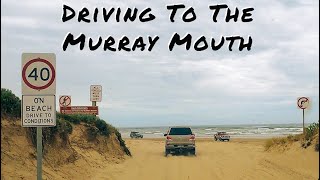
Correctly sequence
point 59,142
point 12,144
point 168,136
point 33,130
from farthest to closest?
point 168,136, point 59,142, point 33,130, point 12,144

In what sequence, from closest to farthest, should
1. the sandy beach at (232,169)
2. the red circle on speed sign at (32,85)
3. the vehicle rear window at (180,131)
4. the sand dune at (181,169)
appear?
the red circle on speed sign at (32,85), the sand dune at (181,169), the sandy beach at (232,169), the vehicle rear window at (180,131)

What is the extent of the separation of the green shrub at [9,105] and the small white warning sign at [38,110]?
8752 mm

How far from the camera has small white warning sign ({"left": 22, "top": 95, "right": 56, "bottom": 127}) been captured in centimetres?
793

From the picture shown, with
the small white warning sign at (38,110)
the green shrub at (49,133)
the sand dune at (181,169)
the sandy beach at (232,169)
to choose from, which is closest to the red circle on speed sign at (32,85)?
the small white warning sign at (38,110)

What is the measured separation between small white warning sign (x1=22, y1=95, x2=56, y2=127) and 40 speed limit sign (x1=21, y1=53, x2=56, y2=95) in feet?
0.35

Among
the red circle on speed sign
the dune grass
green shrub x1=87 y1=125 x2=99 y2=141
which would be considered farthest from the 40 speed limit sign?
the dune grass

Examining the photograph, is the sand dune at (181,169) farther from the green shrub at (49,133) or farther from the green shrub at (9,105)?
the green shrub at (9,105)

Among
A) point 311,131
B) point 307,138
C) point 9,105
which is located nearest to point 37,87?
point 9,105

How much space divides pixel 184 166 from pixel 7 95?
370 inches

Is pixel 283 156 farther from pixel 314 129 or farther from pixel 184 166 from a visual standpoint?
pixel 184 166

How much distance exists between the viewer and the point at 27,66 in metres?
7.86

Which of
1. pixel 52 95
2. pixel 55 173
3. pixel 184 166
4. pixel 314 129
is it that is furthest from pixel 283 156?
pixel 52 95

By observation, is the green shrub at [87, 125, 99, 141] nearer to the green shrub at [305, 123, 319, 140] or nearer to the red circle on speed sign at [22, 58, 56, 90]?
the green shrub at [305, 123, 319, 140]

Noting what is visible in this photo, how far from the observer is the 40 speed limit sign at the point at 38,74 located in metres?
7.88
